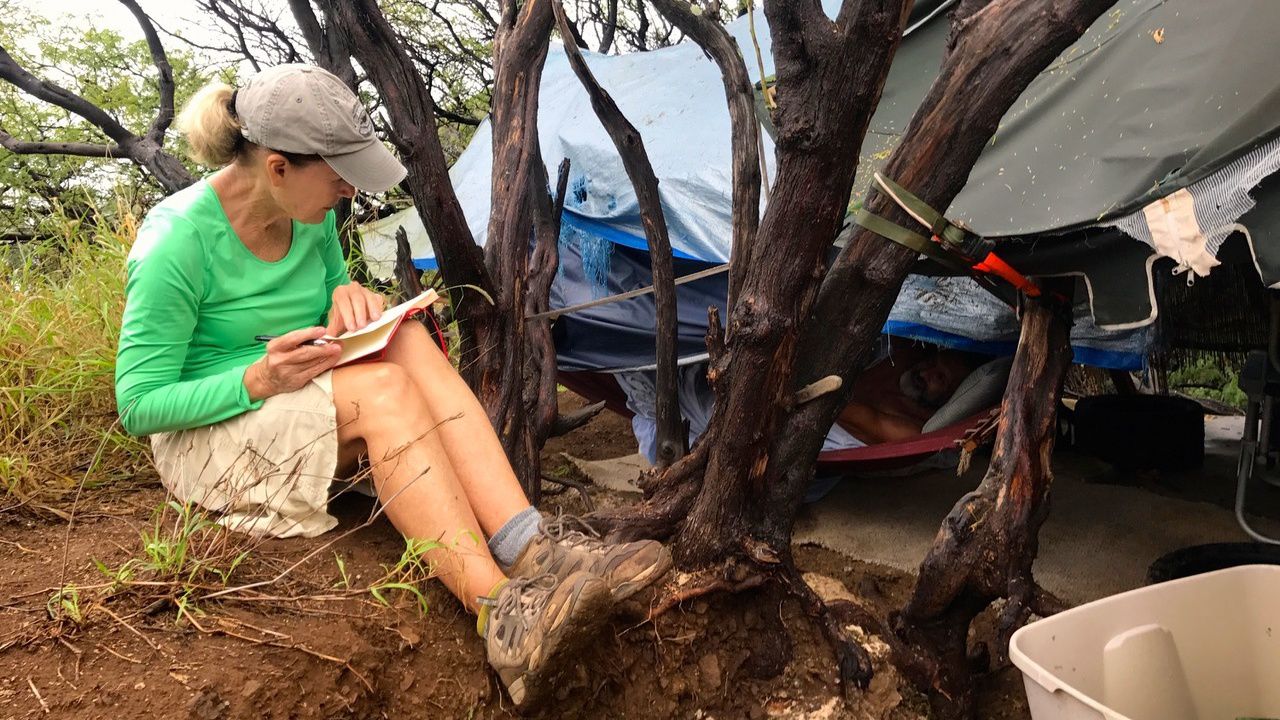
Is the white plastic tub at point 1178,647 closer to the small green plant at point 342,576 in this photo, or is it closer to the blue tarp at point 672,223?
the blue tarp at point 672,223

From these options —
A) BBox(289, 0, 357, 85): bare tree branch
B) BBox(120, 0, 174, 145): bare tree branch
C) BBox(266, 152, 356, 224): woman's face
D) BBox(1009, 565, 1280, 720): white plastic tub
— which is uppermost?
BBox(120, 0, 174, 145): bare tree branch

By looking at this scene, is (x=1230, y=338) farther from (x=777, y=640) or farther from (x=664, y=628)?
(x=664, y=628)

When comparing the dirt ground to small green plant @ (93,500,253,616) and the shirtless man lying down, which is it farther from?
the shirtless man lying down

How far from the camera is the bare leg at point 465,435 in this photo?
6.04 ft

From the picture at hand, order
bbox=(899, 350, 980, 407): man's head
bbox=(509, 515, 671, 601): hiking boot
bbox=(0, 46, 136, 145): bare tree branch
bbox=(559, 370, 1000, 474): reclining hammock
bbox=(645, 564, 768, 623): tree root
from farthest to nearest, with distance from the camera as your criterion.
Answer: bbox=(0, 46, 136, 145): bare tree branch < bbox=(899, 350, 980, 407): man's head < bbox=(559, 370, 1000, 474): reclining hammock < bbox=(645, 564, 768, 623): tree root < bbox=(509, 515, 671, 601): hiking boot

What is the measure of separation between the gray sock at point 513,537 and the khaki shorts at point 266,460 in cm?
37

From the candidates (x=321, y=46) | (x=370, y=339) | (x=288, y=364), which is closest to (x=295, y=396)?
(x=288, y=364)

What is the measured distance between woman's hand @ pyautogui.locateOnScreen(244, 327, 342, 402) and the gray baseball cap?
0.35 meters

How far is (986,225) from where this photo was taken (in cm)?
228

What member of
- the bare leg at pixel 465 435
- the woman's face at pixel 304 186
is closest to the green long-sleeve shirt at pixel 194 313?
the woman's face at pixel 304 186

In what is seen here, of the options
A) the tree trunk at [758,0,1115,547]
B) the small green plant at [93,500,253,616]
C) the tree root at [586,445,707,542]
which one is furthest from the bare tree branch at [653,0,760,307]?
the small green plant at [93,500,253,616]

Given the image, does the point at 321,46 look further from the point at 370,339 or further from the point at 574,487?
the point at 574,487

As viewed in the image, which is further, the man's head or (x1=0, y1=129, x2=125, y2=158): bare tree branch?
(x1=0, y1=129, x2=125, y2=158): bare tree branch

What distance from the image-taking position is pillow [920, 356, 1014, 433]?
10.2ft
